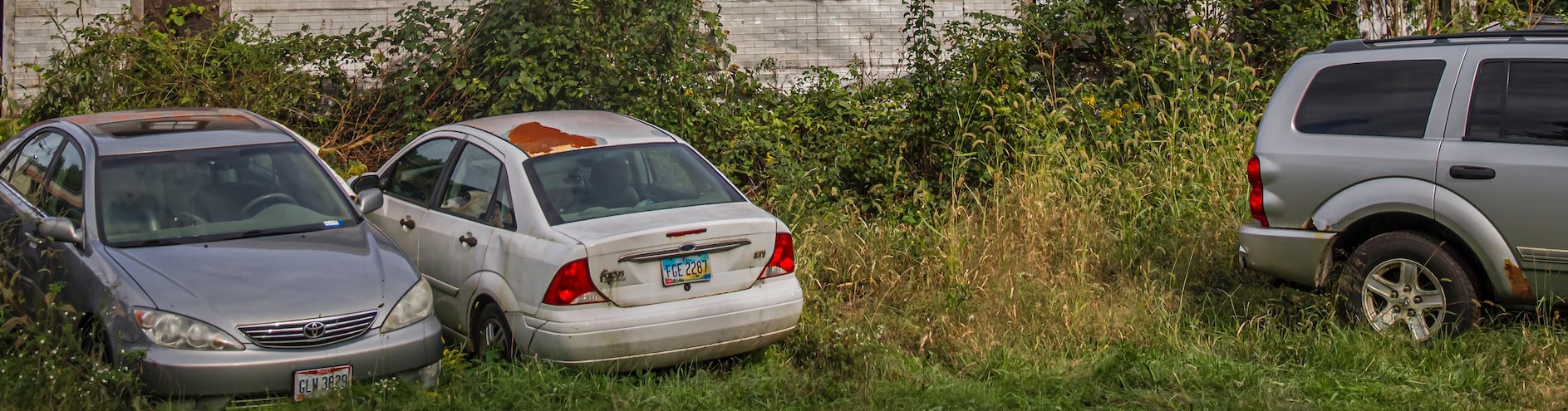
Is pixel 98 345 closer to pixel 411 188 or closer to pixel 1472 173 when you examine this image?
pixel 411 188

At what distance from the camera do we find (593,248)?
227 inches

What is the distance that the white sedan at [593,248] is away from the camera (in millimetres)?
5801

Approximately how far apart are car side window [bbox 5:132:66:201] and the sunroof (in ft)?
0.91

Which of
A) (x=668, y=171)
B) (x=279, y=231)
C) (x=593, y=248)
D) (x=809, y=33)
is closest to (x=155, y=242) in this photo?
(x=279, y=231)

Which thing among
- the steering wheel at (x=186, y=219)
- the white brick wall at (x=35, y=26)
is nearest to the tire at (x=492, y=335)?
the steering wheel at (x=186, y=219)

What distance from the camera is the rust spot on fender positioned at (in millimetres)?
6238

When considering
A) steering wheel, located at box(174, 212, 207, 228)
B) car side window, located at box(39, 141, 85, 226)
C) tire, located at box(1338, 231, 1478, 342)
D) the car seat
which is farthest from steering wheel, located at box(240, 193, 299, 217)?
tire, located at box(1338, 231, 1478, 342)

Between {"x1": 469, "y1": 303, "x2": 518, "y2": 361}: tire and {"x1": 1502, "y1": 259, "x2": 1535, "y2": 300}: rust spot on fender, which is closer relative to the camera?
{"x1": 469, "y1": 303, "x2": 518, "y2": 361}: tire

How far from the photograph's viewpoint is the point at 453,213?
21.8 ft

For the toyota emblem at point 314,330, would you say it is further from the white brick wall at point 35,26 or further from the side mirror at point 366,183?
the white brick wall at point 35,26

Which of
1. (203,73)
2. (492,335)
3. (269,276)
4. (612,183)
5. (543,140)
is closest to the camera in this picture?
(269,276)

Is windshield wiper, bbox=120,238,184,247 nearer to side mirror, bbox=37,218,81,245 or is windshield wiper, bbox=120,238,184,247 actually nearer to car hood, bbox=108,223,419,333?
car hood, bbox=108,223,419,333

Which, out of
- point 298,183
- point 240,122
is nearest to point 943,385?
point 298,183

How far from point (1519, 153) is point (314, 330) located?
553 centimetres
